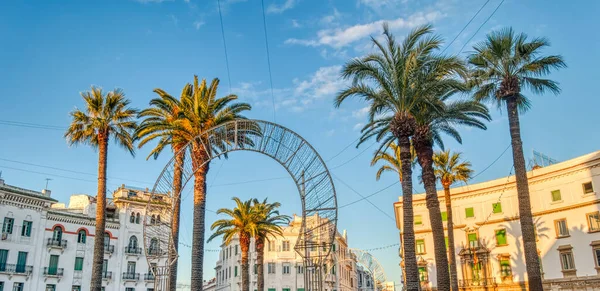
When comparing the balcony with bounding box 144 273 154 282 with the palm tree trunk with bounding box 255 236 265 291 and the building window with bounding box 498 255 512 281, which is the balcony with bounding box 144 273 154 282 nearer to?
the palm tree trunk with bounding box 255 236 265 291

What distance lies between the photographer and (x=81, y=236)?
56250 mm

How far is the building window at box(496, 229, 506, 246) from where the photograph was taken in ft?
161

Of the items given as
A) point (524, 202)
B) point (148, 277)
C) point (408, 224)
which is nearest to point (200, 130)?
point (408, 224)

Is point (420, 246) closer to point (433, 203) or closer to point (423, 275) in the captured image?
point (423, 275)

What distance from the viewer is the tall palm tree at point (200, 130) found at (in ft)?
93.7

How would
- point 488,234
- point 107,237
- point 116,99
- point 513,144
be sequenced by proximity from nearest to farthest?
point 513,144
point 116,99
point 488,234
point 107,237

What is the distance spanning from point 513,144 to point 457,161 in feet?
62.8

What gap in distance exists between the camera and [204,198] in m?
29.9

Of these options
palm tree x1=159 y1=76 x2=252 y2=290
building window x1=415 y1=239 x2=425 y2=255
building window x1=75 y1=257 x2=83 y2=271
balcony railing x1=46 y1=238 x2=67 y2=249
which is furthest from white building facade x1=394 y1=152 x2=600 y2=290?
Result: balcony railing x1=46 y1=238 x2=67 y2=249

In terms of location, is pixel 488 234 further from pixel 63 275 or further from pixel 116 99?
pixel 63 275

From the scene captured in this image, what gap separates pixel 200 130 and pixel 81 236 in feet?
108

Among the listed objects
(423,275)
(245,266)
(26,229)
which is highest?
(26,229)

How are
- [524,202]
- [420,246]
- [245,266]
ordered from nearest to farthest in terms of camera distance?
[524,202]
[245,266]
[420,246]

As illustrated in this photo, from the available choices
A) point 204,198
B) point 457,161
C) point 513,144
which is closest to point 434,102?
point 513,144
